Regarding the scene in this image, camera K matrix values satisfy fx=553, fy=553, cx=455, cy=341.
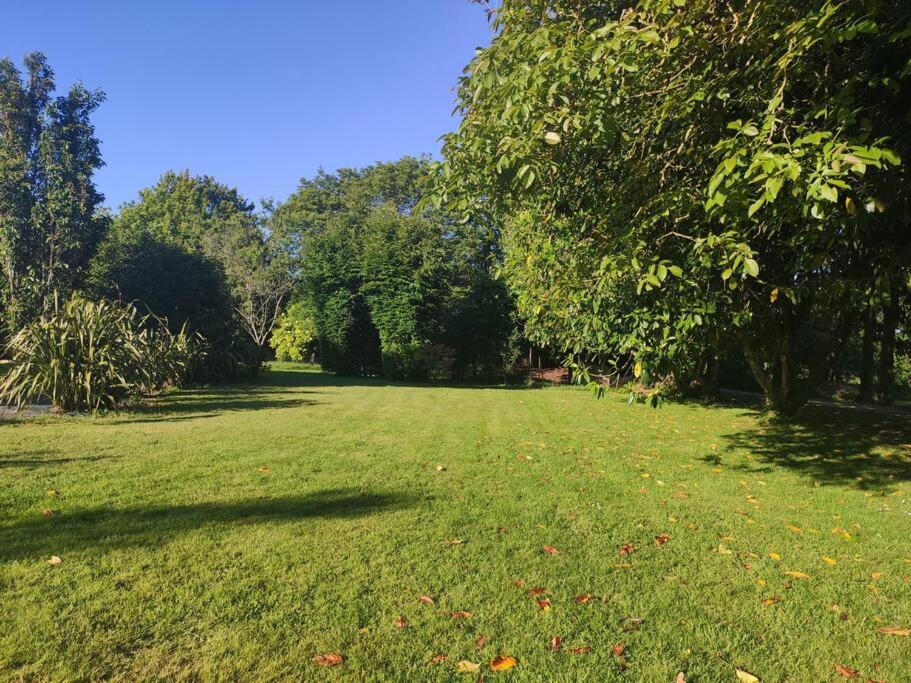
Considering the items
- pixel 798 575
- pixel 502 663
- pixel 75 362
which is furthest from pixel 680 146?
pixel 75 362

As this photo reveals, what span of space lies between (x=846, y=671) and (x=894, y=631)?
625mm

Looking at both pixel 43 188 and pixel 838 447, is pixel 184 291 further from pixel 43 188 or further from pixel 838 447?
pixel 838 447

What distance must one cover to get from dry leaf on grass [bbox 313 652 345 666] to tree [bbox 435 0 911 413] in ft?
9.55

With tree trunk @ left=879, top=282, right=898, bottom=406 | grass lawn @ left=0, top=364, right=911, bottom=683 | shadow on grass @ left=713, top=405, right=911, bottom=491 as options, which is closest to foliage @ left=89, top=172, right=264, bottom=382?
grass lawn @ left=0, top=364, right=911, bottom=683

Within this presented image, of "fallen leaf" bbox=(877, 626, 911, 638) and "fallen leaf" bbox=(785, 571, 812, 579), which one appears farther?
"fallen leaf" bbox=(785, 571, 812, 579)

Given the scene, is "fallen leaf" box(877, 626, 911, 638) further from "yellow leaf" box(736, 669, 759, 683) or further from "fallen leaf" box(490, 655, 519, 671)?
"fallen leaf" box(490, 655, 519, 671)

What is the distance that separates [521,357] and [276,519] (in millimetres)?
21615

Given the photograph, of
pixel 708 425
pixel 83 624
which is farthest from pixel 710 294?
pixel 708 425

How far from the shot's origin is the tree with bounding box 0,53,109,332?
62.2 ft

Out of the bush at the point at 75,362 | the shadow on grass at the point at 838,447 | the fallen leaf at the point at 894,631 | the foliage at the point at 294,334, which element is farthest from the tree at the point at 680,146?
the foliage at the point at 294,334

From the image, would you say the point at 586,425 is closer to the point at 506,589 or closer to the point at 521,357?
the point at 506,589

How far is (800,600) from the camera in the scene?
3164mm

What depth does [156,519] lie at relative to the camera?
3.97m

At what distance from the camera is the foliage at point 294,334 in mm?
31438
